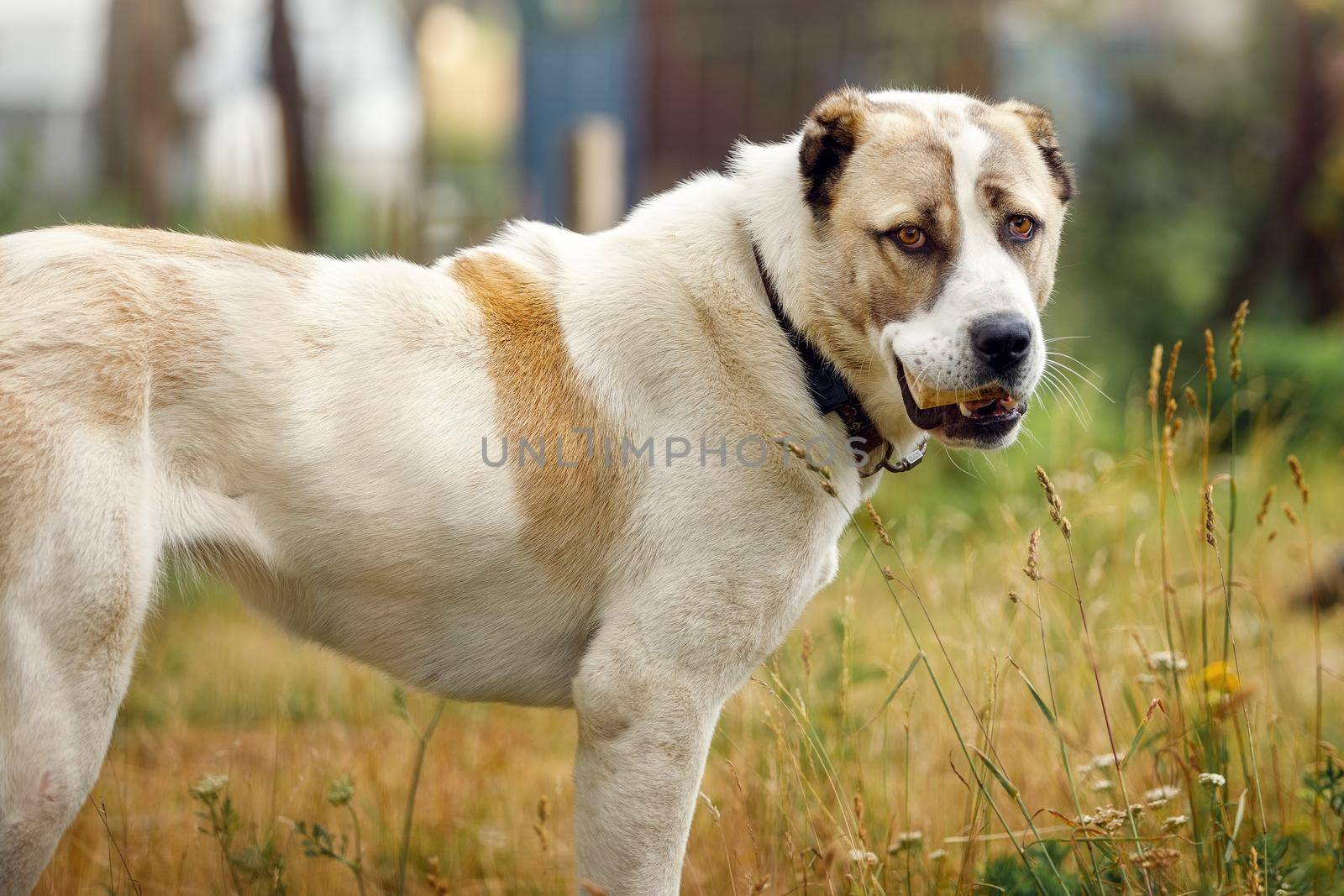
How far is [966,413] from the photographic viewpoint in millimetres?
2439

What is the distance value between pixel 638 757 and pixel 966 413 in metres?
1.03

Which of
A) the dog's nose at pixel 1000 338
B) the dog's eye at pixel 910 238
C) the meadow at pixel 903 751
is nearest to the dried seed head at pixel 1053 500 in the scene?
the meadow at pixel 903 751

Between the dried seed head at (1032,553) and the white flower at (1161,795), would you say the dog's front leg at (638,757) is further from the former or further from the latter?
the white flower at (1161,795)

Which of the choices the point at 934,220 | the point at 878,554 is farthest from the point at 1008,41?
the point at 934,220

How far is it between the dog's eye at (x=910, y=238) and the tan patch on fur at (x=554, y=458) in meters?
0.76

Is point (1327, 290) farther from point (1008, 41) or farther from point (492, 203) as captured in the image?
point (492, 203)

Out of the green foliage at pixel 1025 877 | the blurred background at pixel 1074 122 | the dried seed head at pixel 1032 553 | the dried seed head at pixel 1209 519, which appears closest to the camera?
the dried seed head at pixel 1032 553

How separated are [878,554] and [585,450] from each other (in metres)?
3.12

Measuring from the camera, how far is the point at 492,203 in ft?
43.9

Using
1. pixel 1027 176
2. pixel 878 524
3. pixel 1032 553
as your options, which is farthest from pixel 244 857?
pixel 1027 176

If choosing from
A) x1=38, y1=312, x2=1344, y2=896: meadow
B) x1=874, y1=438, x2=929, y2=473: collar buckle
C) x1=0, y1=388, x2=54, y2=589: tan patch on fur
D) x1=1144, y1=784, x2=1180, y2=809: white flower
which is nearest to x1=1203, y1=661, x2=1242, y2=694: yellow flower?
x1=38, y1=312, x2=1344, y2=896: meadow

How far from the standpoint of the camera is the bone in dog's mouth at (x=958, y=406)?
7.83ft

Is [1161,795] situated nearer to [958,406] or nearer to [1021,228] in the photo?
[958,406]

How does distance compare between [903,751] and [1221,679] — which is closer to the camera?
[1221,679]
